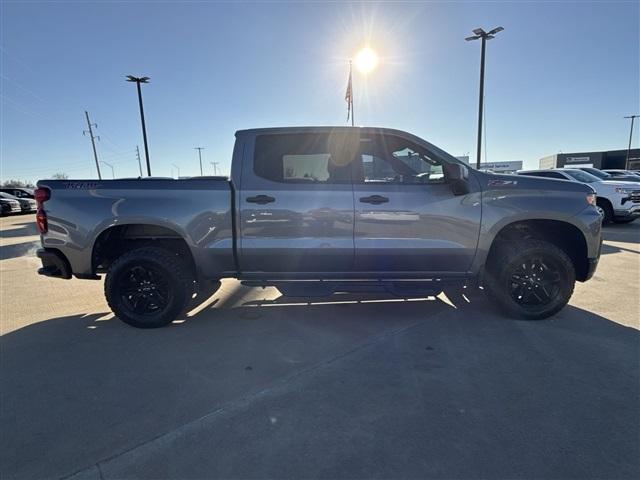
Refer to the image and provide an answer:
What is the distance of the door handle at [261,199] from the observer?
3734 mm

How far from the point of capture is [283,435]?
2.26 metres

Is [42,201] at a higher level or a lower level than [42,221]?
higher

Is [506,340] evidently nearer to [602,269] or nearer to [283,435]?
[283,435]

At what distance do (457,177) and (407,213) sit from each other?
0.59m

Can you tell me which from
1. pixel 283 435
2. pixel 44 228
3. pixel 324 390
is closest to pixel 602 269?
pixel 324 390

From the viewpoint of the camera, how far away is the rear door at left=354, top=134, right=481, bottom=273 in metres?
3.75

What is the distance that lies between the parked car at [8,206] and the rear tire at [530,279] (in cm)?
2478

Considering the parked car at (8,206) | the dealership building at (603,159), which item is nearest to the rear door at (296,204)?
the parked car at (8,206)

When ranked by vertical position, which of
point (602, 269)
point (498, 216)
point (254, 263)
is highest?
point (498, 216)

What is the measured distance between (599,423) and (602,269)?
4828 millimetres

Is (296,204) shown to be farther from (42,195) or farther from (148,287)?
(42,195)

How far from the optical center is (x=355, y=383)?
9.23 feet

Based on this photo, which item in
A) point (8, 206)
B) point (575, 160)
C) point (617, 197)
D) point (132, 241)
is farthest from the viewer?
point (575, 160)

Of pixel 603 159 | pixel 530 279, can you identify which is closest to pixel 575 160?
pixel 603 159
